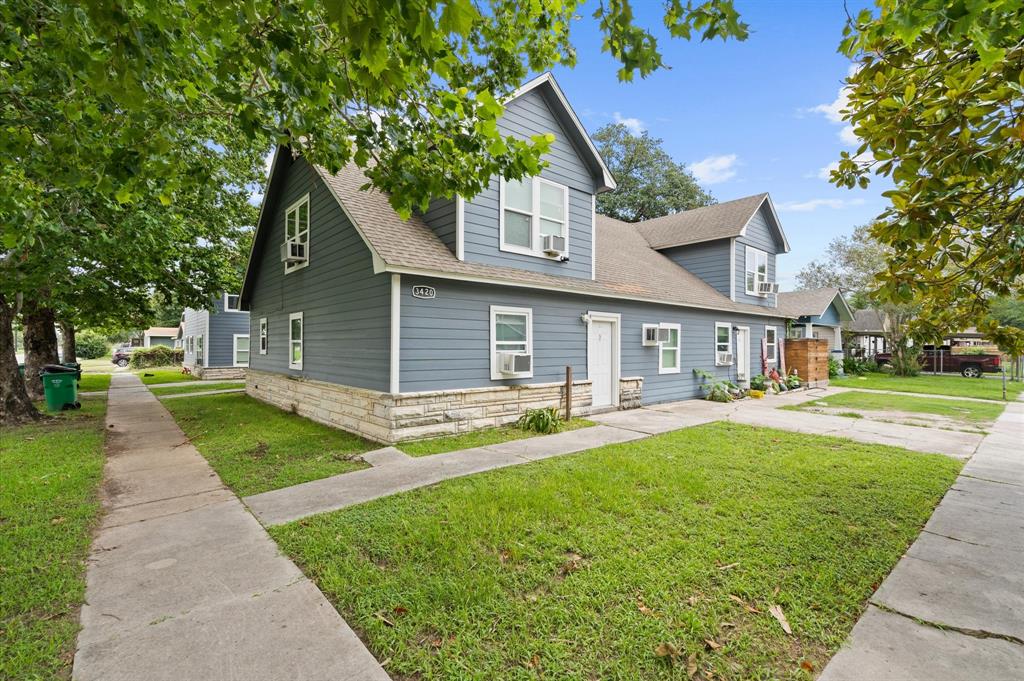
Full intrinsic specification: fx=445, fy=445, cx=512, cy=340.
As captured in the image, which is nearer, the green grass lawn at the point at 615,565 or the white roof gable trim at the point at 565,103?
the green grass lawn at the point at 615,565

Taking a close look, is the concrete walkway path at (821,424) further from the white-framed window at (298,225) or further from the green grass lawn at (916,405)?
the white-framed window at (298,225)

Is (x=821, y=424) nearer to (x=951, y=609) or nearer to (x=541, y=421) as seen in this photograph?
(x=541, y=421)

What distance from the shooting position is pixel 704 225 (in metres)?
16.1

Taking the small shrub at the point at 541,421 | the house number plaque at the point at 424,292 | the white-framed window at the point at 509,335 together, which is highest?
the house number plaque at the point at 424,292

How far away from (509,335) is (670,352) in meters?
5.81

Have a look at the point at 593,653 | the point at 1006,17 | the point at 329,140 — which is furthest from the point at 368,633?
the point at 1006,17

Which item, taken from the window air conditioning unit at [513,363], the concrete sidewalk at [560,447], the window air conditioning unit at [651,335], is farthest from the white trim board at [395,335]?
the window air conditioning unit at [651,335]

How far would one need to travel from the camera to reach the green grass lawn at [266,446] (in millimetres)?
5484

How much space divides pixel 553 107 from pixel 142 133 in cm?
796

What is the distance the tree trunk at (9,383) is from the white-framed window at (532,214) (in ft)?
34.2

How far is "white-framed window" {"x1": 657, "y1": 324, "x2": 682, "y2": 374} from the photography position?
1197cm

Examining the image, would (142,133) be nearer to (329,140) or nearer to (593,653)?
(329,140)

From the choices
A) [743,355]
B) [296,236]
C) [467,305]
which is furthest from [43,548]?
[743,355]

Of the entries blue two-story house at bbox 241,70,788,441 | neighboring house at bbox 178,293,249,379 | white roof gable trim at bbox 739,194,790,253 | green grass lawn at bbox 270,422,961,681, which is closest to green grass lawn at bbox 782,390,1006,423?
blue two-story house at bbox 241,70,788,441
